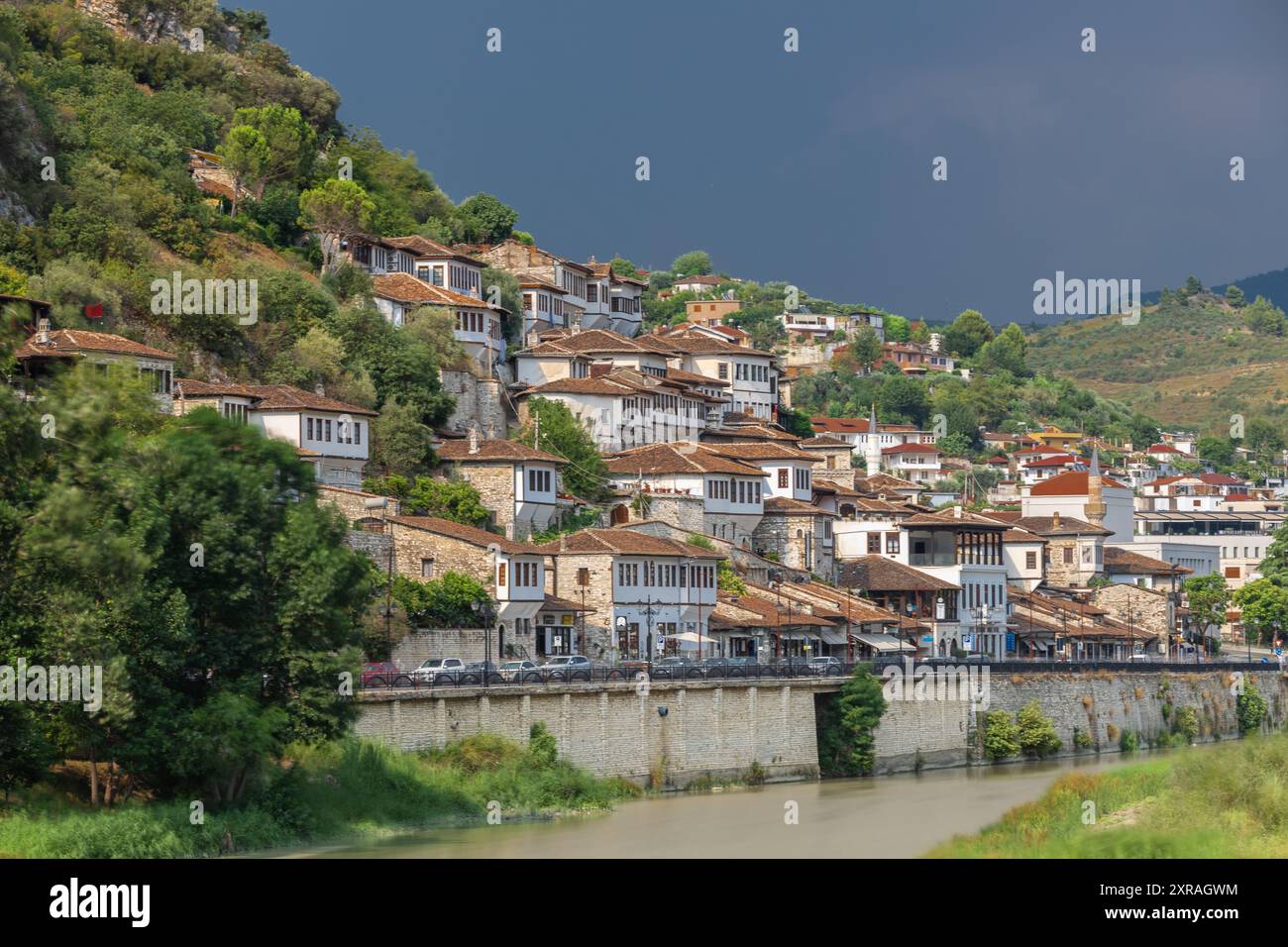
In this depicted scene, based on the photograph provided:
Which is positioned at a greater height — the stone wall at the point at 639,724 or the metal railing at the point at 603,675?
the metal railing at the point at 603,675

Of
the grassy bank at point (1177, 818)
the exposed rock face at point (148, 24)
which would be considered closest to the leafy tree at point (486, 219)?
the exposed rock face at point (148, 24)

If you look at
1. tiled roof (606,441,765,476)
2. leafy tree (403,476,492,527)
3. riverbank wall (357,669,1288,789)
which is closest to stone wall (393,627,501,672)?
riverbank wall (357,669,1288,789)

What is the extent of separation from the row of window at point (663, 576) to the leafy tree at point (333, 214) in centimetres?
2617

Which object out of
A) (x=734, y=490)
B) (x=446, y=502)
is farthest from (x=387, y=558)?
(x=734, y=490)

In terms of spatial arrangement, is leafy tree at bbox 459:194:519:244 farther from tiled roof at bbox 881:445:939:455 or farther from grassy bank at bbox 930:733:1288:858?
grassy bank at bbox 930:733:1288:858

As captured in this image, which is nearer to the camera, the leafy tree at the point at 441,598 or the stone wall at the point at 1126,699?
the leafy tree at the point at 441,598

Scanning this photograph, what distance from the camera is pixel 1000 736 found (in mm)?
75188

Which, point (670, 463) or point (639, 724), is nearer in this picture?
point (639, 724)

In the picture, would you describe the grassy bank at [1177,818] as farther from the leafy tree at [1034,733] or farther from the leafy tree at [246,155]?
the leafy tree at [246,155]

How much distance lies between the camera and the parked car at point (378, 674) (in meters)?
53.0

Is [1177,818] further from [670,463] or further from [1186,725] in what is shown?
[670,463]

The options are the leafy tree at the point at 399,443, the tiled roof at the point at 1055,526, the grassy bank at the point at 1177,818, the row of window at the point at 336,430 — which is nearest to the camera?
the grassy bank at the point at 1177,818

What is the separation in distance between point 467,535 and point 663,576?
8.51 m
